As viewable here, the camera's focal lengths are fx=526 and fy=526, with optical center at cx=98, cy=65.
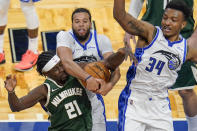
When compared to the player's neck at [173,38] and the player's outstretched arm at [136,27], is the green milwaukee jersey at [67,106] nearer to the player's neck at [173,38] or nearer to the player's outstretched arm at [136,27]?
the player's outstretched arm at [136,27]

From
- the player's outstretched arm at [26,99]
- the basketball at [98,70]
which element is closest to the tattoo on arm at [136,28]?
the basketball at [98,70]

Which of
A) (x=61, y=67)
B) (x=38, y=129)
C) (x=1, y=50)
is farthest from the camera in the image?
(x=1, y=50)

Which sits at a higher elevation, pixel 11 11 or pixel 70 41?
pixel 70 41

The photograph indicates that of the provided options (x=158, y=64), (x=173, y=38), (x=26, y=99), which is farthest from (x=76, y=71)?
(x=173, y=38)

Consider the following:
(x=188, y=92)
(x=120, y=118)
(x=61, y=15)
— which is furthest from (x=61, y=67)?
(x=61, y=15)

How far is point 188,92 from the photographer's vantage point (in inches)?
226

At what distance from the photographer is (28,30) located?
754 centimetres

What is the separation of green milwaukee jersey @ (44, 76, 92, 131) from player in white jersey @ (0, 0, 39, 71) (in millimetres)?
2966

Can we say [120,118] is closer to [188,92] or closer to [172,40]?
[172,40]

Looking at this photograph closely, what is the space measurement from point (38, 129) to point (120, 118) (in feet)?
5.72

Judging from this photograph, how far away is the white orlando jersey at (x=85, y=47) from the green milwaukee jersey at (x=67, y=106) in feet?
1.42

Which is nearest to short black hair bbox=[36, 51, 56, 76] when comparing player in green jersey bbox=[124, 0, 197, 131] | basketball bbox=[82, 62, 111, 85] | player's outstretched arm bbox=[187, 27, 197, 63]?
basketball bbox=[82, 62, 111, 85]

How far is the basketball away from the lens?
4.60 meters

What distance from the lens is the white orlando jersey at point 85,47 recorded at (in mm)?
5022
